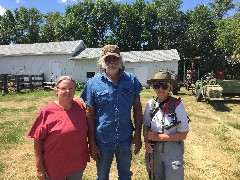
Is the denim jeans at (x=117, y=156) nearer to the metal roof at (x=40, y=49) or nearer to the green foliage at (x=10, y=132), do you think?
the green foliage at (x=10, y=132)

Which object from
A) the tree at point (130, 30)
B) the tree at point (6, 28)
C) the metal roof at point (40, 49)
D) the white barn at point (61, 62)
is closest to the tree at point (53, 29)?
the tree at point (6, 28)

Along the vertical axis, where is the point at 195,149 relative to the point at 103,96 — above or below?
below

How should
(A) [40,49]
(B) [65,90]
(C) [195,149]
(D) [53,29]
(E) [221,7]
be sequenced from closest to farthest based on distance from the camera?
(B) [65,90]
(C) [195,149]
(A) [40,49]
(E) [221,7]
(D) [53,29]

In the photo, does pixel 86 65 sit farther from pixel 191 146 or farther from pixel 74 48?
pixel 191 146

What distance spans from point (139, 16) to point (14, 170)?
126ft

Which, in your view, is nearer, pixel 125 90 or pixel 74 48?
pixel 125 90

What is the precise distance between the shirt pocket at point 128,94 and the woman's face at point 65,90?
66 cm

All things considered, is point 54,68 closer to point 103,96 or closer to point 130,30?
point 130,30

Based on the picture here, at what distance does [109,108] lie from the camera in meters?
3.54

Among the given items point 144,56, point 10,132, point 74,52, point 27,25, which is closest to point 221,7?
point 144,56

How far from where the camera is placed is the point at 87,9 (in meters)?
46.8

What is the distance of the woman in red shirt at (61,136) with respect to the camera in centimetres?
317

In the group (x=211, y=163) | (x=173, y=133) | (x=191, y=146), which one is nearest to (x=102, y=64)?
(x=173, y=133)

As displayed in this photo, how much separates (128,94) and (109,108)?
306 mm
